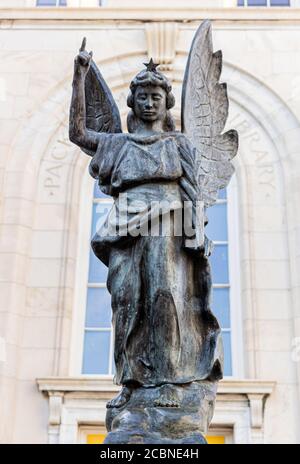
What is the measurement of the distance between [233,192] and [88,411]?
4057mm

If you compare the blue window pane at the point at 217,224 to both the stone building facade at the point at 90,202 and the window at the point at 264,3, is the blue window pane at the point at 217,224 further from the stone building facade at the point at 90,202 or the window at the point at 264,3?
the window at the point at 264,3

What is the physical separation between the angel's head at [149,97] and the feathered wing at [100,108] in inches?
8.4

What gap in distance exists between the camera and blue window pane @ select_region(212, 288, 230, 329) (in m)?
9.68

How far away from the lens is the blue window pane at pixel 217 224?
1042 cm

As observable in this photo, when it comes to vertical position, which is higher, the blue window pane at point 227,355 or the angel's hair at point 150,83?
the blue window pane at point 227,355

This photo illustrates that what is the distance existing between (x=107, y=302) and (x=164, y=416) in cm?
683

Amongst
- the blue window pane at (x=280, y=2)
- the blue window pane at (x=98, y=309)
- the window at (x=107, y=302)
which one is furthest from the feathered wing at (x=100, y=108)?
the blue window pane at (x=280, y=2)

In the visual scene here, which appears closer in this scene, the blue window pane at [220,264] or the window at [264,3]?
the blue window pane at [220,264]

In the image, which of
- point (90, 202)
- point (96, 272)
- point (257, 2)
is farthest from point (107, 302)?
point (257, 2)

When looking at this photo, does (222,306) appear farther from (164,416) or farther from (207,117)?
(164,416)

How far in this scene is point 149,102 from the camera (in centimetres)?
419

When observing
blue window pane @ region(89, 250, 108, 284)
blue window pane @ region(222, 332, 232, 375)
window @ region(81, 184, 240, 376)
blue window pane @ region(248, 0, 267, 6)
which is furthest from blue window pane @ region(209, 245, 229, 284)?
blue window pane @ region(248, 0, 267, 6)


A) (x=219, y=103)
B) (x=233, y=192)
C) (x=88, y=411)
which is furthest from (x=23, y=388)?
(x=219, y=103)
